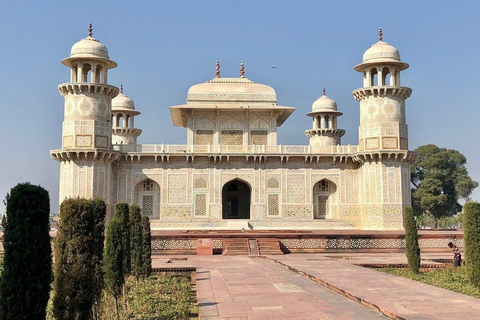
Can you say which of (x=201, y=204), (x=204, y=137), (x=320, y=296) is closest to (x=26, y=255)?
(x=320, y=296)

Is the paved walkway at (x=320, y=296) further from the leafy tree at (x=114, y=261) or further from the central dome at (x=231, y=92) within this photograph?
the central dome at (x=231, y=92)

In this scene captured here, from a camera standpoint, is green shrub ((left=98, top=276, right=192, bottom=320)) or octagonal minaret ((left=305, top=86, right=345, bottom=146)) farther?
octagonal minaret ((left=305, top=86, right=345, bottom=146))

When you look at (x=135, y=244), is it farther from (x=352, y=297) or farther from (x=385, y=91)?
(x=385, y=91)

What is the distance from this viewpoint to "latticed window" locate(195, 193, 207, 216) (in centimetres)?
2394

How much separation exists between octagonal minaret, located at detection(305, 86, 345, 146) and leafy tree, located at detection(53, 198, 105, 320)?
87.5 ft

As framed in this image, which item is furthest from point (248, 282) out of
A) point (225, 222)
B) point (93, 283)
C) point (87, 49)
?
point (87, 49)

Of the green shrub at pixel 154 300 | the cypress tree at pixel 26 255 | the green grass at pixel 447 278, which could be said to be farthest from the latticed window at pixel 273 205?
the cypress tree at pixel 26 255

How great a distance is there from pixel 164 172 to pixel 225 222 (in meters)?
3.68

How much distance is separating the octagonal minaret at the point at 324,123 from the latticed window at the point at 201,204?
1085 cm

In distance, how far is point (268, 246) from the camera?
1697 cm

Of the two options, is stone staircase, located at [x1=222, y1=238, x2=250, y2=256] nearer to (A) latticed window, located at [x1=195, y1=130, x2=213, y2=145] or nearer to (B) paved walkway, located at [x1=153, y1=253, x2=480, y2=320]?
(B) paved walkway, located at [x1=153, y1=253, x2=480, y2=320]

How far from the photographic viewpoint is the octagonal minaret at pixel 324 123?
32.2m

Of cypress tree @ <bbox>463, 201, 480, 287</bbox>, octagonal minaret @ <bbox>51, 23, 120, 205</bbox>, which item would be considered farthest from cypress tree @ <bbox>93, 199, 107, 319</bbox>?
octagonal minaret @ <bbox>51, 23, 120, 205</bbox>

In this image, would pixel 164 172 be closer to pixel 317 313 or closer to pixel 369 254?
pixel 369 254
